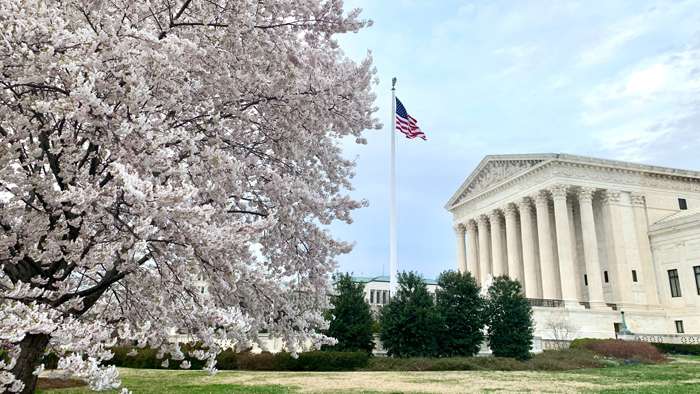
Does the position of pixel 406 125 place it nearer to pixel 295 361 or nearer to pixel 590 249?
pixel 295 361

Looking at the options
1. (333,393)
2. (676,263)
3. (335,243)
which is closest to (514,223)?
(676,263)

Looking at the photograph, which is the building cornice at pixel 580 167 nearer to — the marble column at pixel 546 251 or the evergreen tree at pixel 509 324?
the marble column at pixel 546 251

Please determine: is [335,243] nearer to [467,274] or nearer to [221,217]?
[221,217]

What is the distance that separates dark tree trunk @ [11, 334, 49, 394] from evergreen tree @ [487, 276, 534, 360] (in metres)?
27.9

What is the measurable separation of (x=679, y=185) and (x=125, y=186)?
222 ft

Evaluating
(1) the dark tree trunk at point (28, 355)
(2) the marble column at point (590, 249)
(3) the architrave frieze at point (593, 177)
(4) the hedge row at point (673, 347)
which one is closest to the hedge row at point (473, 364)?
(4) the hedge row at point (673, 347)

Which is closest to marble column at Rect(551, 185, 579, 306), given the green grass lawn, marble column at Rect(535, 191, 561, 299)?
marble column at Rect(535, 191, 561, 299)

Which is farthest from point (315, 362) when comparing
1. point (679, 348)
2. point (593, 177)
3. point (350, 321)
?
point (593, 177)

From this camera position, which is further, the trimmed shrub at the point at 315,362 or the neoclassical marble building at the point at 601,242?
the neoclassical marble building at the point at 601,242

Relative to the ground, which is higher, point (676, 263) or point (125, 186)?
point (676, 263)

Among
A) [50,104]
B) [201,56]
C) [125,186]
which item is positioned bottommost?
[125,186]

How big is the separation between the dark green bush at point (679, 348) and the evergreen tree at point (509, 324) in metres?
14.2

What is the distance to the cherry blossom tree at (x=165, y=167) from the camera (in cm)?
558

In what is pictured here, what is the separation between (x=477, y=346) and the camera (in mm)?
30281
